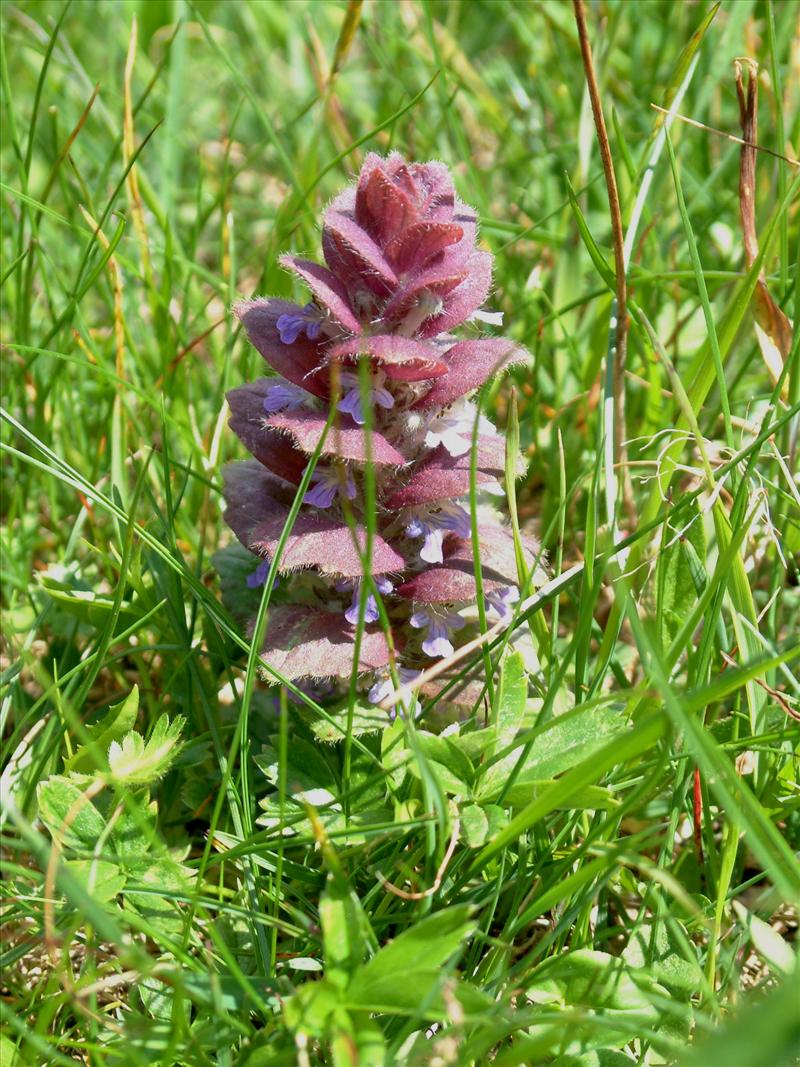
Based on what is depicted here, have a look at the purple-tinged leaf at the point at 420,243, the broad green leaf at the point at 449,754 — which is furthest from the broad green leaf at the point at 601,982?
the purple-tinged leaf at the point at 420,243

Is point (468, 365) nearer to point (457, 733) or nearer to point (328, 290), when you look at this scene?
point (328, 290)

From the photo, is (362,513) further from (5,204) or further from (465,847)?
(5,204)

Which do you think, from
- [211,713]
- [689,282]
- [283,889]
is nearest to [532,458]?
[689,282]

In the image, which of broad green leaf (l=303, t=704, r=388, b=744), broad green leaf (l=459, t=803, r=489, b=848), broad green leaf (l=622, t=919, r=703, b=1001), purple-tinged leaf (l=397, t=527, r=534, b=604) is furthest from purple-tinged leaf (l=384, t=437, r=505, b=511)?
broad green leaf (l=622, t=919, r=703, b=1001)

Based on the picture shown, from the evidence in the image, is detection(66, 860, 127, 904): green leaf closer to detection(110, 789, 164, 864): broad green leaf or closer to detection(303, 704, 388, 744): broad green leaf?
detection(110, 789, 164, 864): broad green leaf

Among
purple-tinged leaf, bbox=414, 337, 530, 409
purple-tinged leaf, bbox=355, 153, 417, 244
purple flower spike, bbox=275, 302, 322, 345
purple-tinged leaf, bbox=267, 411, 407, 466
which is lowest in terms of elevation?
purple-tinged leaf, bbox=267, 411, 407, 466

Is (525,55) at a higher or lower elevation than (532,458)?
higher

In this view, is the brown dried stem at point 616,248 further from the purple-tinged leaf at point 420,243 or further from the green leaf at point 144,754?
the green leaf at point 144,754

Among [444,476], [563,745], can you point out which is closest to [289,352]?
[444,476]
